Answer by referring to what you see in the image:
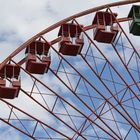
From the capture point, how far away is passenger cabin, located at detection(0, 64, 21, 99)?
108 feet

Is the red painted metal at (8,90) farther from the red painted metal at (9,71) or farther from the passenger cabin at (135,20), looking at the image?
the passenger cabin at (135,20)

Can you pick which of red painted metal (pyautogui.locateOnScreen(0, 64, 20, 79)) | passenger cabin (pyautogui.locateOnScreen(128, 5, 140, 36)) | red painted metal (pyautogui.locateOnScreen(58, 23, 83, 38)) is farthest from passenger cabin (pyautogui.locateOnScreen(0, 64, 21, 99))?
passenger cabin (pyautogui.locateOnScreen(128, 5, 140, 36))

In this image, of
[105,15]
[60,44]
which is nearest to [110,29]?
[105,15]

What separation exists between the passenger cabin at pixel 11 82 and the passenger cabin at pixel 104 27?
18.2ft

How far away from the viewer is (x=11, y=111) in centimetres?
3325

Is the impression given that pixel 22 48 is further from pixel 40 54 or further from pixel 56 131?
pixel 56 131

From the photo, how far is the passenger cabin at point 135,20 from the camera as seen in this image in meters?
34.6

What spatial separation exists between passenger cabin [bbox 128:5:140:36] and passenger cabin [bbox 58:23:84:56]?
3350 millimetres

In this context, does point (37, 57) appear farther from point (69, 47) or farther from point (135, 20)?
point (135, 20)

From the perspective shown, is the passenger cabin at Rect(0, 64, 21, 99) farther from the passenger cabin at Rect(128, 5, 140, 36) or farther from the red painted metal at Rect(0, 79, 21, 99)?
the passenger cabin at Rect(128, 5, 140, 36)

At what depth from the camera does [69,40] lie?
34.0 metres

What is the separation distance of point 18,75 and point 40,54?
2.01 m

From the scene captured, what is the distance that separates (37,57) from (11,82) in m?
2.32

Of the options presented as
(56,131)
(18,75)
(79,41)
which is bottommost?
(56,131)
